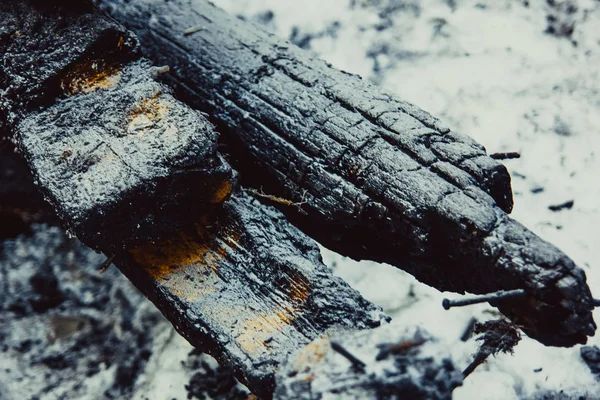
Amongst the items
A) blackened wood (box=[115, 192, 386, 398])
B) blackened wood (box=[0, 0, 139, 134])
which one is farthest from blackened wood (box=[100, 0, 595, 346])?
blackened wood (box=[0, 0, 139, 134])

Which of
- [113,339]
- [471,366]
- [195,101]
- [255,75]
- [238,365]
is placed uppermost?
[255,75]

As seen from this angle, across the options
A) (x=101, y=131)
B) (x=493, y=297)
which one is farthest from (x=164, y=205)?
(x=493, y=297)

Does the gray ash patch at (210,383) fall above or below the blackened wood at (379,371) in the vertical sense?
below

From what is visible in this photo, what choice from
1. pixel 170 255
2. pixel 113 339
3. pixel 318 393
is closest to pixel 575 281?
pixel 318 393

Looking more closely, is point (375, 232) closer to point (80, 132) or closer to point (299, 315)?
point (299, 315)

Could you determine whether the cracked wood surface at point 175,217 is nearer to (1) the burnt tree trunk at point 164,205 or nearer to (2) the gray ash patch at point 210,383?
(1) the burnt tree trunk at point 164,205

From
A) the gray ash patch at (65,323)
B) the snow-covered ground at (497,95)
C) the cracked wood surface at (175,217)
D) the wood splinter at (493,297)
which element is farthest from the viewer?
the gray ash patch at (65,323)

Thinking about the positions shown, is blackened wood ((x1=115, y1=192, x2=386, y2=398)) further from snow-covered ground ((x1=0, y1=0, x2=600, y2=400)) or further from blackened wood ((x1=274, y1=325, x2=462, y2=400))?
snow-covered ground ((x1=0, y1=0, x2=600, y2=400))

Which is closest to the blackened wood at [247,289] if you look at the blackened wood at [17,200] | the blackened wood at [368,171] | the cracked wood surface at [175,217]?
the cracked wood surface at [175,217]
